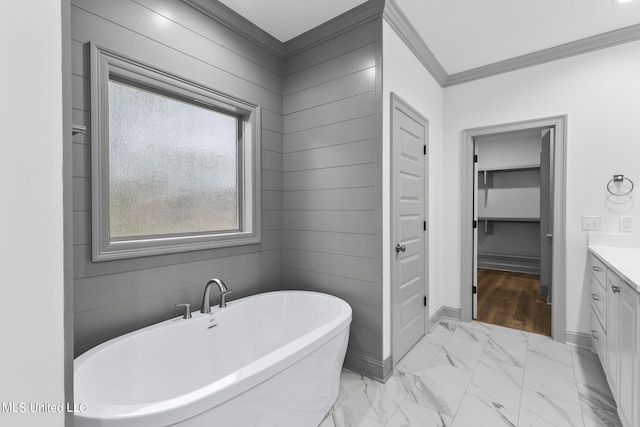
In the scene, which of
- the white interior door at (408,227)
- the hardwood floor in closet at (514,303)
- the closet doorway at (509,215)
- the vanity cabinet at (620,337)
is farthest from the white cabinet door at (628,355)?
the closet doorway at (509,215)

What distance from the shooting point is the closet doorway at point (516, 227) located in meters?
2.81

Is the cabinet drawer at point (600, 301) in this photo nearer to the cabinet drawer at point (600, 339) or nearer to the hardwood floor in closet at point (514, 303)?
the cabinet drawer at point (600, 339)

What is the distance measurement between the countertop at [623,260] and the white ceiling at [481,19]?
1.79m

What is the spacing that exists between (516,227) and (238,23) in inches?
221

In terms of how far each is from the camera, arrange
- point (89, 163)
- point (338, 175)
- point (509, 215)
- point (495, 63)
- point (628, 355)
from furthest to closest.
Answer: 1. point (509, 215)
2. point (495, 63)
3. point (338, 175)
4. point (89, 163)
5. point (628, 355)

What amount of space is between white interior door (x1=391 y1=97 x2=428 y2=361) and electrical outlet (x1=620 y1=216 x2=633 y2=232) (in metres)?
1.53

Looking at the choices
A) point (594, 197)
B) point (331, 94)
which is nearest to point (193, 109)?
point (331, 94)

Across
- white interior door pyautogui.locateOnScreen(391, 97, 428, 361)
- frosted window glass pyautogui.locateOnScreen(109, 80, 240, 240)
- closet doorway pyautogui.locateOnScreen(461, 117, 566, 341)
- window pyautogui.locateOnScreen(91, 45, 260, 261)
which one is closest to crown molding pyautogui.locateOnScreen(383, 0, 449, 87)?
white interior door pyautogui.locateOnScreen(391, 97, 428, 361)

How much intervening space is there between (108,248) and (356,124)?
1.75m

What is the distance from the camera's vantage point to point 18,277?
654mm

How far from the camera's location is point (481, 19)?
2.40 meters

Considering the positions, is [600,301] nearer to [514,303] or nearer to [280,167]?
[514,303]

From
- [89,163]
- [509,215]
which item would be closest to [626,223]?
[509,215]

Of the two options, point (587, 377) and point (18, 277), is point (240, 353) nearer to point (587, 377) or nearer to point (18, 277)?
point (18, 277)
